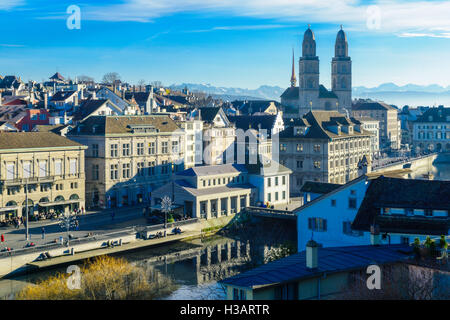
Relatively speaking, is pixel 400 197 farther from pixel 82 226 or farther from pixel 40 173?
pixel 40 173

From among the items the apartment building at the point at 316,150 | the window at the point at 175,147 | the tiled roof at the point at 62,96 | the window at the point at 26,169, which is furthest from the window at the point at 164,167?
the tiled roof at the point at 62,96

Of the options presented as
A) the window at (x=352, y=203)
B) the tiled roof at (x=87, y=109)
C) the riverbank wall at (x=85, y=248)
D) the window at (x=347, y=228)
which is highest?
the tiled roof at (x=87, y=109)

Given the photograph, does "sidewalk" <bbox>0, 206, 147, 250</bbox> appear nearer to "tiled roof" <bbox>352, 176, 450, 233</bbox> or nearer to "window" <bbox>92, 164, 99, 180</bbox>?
"window" <bbox>92, 164, 99, 180</bbox>

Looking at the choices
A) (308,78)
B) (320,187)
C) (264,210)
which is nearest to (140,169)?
→ (264,210)

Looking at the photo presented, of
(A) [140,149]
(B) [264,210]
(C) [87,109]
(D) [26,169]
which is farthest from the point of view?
(C) [87,109]

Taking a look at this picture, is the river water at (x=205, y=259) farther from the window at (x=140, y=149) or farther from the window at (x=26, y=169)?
the window at (x=140, y=149)

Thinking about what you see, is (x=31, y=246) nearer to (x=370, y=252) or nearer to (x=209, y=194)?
(x=209, y=194)
